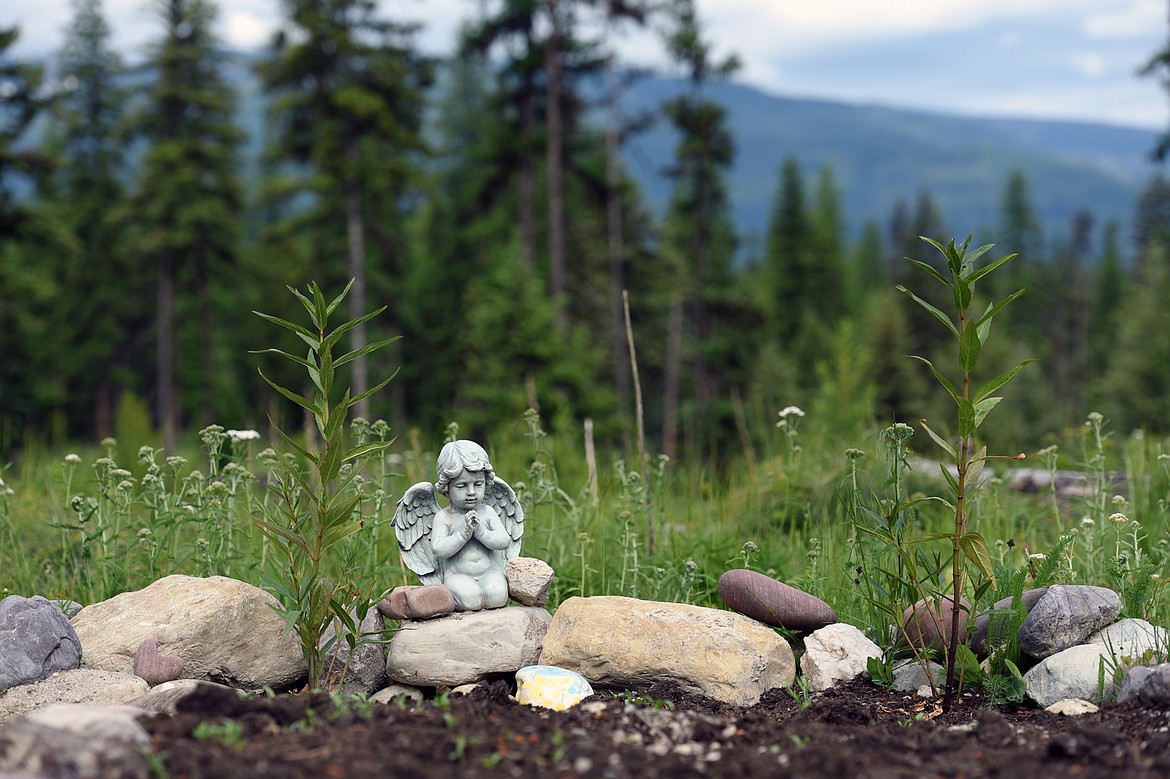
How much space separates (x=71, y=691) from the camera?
12.8ft

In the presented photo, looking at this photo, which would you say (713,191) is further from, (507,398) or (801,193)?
(801,193)

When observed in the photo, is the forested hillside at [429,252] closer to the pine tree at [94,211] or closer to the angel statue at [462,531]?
the pine tree at [94,211]

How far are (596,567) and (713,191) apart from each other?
23.4m

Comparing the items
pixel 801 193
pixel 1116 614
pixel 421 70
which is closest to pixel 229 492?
pixel 1116 614

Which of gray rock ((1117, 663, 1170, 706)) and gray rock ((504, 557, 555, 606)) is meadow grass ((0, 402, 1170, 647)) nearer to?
gray rock ((504, 557, 555, 606))

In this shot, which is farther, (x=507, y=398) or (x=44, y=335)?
(x=44, y=335)

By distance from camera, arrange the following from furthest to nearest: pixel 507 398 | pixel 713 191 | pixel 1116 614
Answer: pixel 713 191 < pixel 507 398 < pixel 1116 614

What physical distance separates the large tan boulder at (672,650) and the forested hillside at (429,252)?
19.6 ft

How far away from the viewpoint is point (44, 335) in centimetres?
3438

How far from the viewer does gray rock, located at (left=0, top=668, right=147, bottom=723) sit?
3.82 metres

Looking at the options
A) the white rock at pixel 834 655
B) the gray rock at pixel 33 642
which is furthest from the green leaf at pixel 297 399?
the white rock at pixel 834 655

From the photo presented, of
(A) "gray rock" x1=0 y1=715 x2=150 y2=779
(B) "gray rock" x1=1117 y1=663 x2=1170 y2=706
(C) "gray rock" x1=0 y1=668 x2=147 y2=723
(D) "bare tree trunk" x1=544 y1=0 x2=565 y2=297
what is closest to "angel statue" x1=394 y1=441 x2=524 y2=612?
(C) "gray rock" x1=0 y1=668 x2=147 y2=723

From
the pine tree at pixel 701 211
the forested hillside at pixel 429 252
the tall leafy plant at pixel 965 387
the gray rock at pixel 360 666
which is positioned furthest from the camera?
the pine tree at pixel 701 211

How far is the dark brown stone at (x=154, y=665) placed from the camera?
399 centimetres
